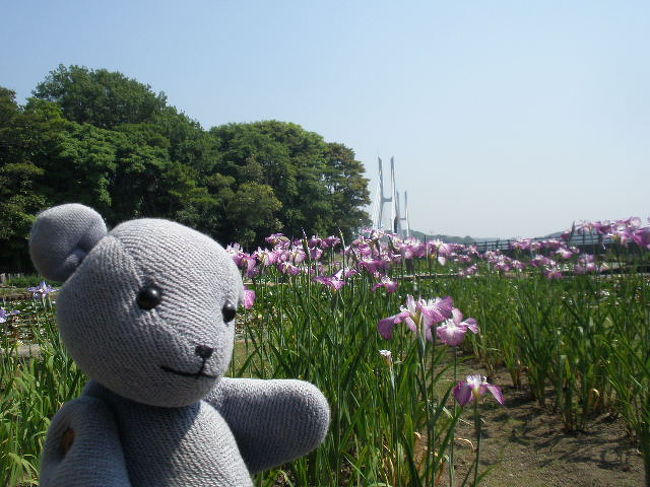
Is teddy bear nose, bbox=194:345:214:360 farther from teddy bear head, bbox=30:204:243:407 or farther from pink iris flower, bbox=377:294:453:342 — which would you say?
pink iris flower, bbox=377:294:453:342

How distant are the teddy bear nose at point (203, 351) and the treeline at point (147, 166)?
76.4 feet

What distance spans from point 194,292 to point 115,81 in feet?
124

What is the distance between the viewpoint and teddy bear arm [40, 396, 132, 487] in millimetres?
848

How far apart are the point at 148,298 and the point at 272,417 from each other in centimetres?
41

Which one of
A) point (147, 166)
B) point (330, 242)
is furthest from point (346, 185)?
point (330, 242)

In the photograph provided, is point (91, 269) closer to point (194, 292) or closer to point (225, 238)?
point (194, 292)

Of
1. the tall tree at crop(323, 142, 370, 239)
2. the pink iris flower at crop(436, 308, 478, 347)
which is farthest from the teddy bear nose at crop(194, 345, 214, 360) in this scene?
the tall tree at crop(323, 142, 370, 239)

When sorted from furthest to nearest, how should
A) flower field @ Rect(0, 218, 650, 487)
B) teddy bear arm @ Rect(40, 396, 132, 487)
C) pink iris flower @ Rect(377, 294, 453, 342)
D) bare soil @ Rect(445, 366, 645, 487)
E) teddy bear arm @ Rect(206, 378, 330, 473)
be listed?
bare soil @ Rect(445, 366, 645, 487) → flower field @ Rect(0, 218, 650, 487) → pink iris flower @ Rect(377, 294, 453, 342) → teddy bear arm @ Rect(206, 378, 330, 473) → teddy bear arm @ Rect(40, 396, 132, 487)

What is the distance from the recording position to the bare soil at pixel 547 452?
7.52 ft

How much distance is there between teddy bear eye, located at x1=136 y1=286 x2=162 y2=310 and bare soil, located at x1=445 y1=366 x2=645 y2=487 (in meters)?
1.61

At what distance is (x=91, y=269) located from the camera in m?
0.98

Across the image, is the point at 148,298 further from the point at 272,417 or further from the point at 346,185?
the point at 346,185

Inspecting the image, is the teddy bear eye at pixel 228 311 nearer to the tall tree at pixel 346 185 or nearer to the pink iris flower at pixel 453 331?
the pink iris flower at pixel 453 331

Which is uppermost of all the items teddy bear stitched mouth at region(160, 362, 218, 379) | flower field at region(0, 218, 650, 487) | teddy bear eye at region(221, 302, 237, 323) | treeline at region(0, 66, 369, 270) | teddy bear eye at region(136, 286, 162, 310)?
treeline at region(0, 66, 369, 270)
